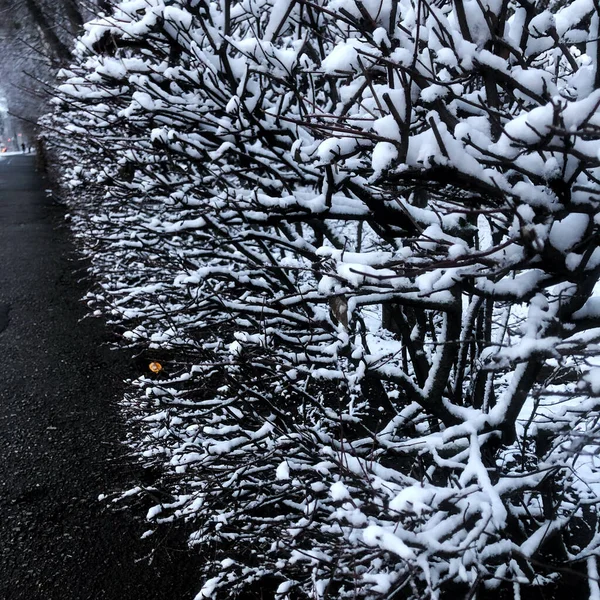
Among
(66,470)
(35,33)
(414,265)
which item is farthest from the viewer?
(35,33)

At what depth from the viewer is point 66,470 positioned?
5.83m

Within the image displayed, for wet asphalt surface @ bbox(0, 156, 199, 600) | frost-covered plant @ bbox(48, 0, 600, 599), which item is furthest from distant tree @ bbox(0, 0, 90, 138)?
frost-covered plant @ bbox(48, 0, 600, 599)

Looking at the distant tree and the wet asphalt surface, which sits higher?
the distant tree

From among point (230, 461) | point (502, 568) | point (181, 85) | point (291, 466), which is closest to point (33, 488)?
point (230, 461)

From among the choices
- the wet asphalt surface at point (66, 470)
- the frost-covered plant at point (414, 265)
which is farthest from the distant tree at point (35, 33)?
the frost-covered plant at point (414, 265)

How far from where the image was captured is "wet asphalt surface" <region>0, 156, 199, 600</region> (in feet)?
14.6

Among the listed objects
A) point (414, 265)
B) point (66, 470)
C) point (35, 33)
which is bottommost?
point (66, 470)

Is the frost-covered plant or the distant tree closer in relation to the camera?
the frost-covered plant

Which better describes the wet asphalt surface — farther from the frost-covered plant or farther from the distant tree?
the distant tree

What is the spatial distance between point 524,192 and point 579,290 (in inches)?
24.6

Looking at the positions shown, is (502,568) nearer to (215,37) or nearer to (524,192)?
(524,192)

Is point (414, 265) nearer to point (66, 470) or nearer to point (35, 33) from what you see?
point (66, 470)

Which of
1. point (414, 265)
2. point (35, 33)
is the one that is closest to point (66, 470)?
point (414, 265)

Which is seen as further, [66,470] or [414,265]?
[66,470]
